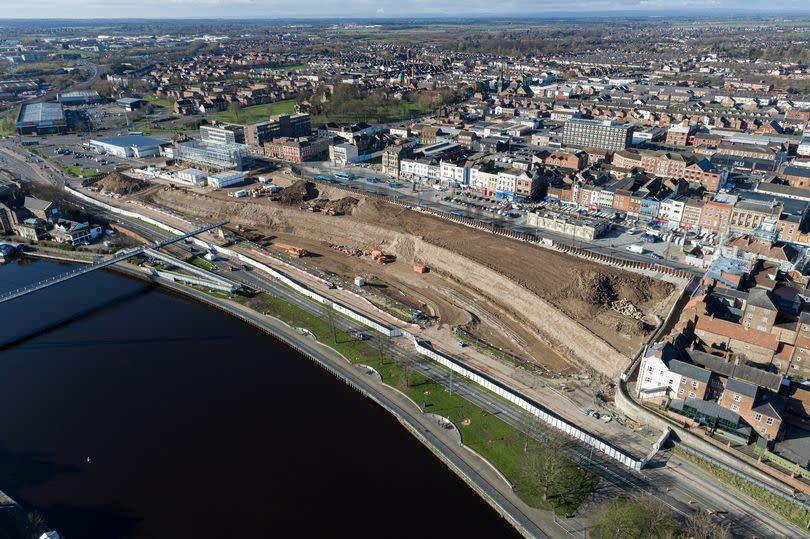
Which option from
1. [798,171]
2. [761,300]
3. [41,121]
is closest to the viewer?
[761,300]

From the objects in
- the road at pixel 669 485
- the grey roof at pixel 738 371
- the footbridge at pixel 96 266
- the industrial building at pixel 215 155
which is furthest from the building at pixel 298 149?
the grey roof at pixel 738 371

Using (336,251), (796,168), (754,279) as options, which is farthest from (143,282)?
(796,168)

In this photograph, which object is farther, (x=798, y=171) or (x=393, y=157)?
(x=393, y=157)

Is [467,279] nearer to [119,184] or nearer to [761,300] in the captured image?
[761,300]

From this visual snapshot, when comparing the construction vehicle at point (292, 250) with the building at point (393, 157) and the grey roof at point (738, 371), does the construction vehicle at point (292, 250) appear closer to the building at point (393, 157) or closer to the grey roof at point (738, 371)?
the building at point (393, 157)

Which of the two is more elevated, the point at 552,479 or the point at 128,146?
the point at 128,146

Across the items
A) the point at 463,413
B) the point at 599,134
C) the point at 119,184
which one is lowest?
the point at 463,413

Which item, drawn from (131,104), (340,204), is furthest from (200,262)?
(131,104)

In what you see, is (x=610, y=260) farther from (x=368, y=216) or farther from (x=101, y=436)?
(x=101, y=436)
